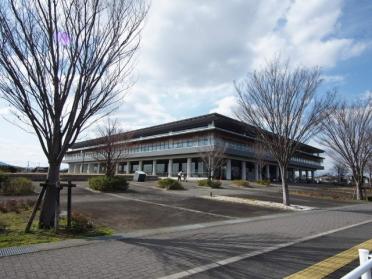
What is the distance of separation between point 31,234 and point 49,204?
0.96 m

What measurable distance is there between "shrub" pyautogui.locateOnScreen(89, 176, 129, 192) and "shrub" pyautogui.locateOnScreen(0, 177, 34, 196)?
4372 mm

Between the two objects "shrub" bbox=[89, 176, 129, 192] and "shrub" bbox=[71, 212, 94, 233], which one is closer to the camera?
"shrub" bbox=[71, 212, 94, 233]

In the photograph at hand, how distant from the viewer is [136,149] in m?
68.7

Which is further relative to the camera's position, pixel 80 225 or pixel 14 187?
pixel 14 187

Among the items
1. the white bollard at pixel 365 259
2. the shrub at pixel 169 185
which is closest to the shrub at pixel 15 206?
the white bollard at pixel 365 259

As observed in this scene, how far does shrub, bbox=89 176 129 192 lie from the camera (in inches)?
855

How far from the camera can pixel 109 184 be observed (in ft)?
71.6

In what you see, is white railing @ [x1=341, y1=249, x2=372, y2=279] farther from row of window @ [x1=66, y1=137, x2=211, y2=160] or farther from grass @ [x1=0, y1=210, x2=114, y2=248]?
row of window @ [x1=66, y1=137, x2=211, y2=160]

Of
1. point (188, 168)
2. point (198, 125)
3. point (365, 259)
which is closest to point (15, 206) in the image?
point (365, 259)

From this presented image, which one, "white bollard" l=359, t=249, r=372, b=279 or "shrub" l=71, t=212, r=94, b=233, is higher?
"white bollard" l=359, t=249, r=372, b=279

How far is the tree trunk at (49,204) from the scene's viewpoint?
8344 mm

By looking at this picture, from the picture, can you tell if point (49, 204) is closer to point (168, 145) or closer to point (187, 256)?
point (187, 256)

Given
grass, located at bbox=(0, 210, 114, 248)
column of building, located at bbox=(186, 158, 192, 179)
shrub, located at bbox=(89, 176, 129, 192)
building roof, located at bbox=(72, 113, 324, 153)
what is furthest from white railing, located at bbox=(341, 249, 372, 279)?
column of building, located at bbox=(186, 158, 192, 179)

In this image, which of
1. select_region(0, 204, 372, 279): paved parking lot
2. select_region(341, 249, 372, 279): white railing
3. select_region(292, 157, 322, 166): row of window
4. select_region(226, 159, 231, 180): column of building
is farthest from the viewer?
select_region(292, 157, 322, 166): row of window
